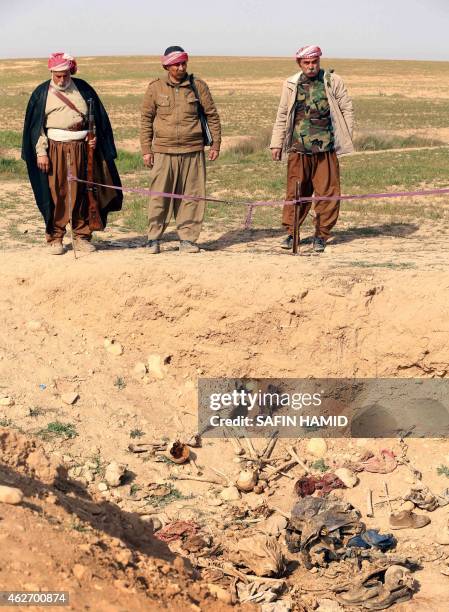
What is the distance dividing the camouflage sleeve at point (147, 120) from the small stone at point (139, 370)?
1.89 metres

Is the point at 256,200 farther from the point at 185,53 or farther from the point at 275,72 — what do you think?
the point at 275,72

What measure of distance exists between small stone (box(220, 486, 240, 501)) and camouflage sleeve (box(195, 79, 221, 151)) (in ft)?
10.0

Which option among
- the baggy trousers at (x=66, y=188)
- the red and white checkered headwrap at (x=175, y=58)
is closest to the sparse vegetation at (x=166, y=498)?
the baggy trousers at (x=66, y=188)

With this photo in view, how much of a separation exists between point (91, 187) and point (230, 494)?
3032 mm

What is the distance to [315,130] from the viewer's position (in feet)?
24.7

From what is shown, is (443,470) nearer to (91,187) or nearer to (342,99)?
(342,99)

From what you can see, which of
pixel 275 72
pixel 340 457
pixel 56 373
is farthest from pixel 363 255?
pixel 275 72

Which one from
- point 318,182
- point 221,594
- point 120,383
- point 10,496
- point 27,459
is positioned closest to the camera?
point 10,496

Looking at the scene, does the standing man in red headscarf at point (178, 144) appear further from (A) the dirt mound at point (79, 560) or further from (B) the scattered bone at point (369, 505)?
(A) the dirt mound at point (79, 560)

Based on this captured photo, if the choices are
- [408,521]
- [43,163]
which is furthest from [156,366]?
[408,521]

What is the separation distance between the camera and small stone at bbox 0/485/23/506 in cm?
403

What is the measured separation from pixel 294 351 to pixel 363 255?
1309 mm

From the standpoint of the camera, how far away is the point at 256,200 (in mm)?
10906

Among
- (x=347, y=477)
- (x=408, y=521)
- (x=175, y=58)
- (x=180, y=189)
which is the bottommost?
(x=408, y=521)
